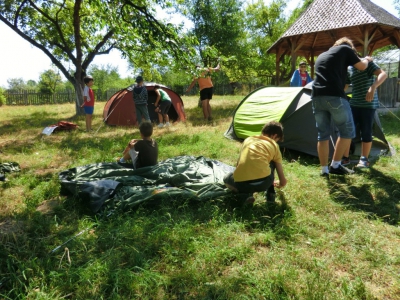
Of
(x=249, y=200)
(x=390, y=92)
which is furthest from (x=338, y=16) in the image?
(x=249, y=200)

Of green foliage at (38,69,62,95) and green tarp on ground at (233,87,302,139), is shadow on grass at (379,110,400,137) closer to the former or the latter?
green tarp on ground at (233,87,302,139)

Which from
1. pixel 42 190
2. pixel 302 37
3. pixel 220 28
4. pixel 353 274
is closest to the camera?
pixel 353 274

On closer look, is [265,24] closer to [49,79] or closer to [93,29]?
[93,29]

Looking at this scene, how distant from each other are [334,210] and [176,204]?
1.68 meters

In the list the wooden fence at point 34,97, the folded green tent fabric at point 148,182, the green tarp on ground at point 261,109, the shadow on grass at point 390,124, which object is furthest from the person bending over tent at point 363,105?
the wooden fence at point 34,97

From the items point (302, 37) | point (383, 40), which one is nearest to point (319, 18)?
point (302, 37)

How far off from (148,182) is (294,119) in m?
2.90

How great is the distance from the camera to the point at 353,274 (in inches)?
87.3

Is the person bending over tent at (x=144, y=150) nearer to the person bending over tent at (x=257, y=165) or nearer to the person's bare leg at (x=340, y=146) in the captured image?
the person bending over tent at (x=257, y=165)

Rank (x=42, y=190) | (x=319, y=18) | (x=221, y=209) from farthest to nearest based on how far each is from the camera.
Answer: (x=319, y=18) < (x=42, y=190) < (x=221, y=209)

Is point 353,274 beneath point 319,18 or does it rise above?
beneath

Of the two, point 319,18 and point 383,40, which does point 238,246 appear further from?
point 383,40

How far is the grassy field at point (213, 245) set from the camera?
2061 mm

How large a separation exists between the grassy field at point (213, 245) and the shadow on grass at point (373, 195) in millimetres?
12
